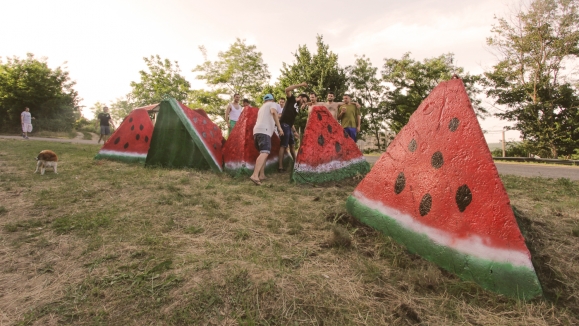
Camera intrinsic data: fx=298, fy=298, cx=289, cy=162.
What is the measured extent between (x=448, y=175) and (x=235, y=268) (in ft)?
5.64

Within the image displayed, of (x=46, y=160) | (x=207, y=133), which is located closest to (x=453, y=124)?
(x=207, y=133)

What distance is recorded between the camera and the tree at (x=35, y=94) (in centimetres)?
2148

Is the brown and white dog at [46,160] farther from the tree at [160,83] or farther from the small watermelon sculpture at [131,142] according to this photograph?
the tree at [160,83]

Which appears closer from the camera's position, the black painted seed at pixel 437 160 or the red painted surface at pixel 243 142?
the black painted seed at pixel 437 160

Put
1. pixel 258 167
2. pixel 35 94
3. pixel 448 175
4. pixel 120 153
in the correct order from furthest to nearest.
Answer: pixel 35 94
pixel 120 153
pixel 258 167
pixel 448 175

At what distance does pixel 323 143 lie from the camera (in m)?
5.17

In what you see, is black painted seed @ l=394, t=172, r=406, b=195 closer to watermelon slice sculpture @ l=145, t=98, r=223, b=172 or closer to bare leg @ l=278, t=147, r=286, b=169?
bare leg @ l=278, t=147, r=286, b=169

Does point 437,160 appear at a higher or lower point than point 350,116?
lower

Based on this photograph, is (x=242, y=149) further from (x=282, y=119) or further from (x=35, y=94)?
(x=35, y=94)

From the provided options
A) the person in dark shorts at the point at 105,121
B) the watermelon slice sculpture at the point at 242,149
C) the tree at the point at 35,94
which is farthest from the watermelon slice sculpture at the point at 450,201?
the tree at the point at 35,94

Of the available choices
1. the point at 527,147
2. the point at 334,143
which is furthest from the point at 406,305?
the point at 527,147

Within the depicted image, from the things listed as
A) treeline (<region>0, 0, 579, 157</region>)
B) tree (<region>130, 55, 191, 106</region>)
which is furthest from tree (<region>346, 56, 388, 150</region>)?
tree (<region>130, 55, 191, 106</region>)

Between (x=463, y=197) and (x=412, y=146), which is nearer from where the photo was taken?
(x=463, y=197)

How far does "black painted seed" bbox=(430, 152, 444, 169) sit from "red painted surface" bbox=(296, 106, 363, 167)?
2.65 metres
